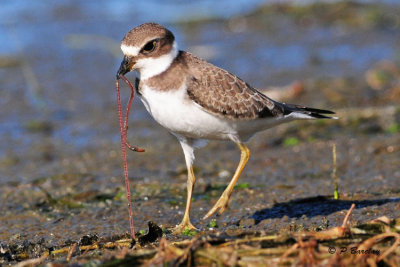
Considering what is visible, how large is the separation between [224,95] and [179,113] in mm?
470

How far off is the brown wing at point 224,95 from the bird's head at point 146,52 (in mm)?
229

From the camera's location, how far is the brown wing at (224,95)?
4.94m

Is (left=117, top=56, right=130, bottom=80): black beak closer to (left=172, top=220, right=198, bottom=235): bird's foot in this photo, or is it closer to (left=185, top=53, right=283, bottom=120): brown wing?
(left=185, top=53, right=283, bottom=120): brown wing

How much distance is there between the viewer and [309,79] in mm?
9992

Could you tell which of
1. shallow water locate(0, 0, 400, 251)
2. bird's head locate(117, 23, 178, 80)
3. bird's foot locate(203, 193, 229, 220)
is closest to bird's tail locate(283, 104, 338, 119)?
shallow water locate(0, 0, 400, 251)

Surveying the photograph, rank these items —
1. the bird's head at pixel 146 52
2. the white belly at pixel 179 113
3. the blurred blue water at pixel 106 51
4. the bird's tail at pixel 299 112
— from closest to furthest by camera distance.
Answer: the white belly at pixel 179 113
the bird's head at pixel 146 52
the bird's tail at pixel 299 112
the blurred blue water at pixel 106 51

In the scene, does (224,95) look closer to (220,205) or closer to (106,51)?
(220,205)

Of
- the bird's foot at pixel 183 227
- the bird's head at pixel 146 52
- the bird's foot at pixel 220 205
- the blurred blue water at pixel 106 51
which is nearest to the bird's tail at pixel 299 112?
the bird's foot at pixel 220 205

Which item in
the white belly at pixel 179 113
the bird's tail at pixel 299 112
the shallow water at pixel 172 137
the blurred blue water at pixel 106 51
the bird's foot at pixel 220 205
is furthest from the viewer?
the blurred blue water at pixel 106 51

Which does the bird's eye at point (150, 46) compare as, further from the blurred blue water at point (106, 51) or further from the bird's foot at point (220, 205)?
the blurred blue water at point (106, 51)

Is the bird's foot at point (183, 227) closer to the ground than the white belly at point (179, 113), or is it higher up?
closer to the ground

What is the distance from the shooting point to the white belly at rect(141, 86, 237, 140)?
4805 millimetres

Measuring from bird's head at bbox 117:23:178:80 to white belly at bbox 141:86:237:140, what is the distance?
0.17 metres

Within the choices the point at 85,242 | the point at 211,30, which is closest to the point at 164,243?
the point at 85,242
